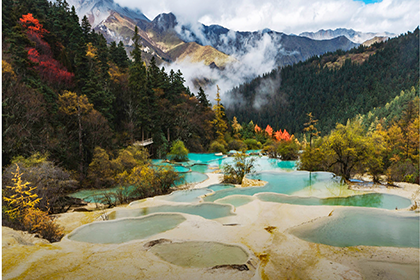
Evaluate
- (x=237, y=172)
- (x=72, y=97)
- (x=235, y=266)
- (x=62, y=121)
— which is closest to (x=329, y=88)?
(x=237, y=172)

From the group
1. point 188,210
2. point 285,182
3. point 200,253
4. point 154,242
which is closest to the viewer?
point 200,253

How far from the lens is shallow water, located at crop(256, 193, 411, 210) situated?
32.8 feet

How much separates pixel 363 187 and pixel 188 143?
24238 mm

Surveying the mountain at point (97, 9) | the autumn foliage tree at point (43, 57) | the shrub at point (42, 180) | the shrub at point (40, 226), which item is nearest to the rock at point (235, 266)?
the shrub at point (40, 226)

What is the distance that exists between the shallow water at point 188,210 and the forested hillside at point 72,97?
307 inches

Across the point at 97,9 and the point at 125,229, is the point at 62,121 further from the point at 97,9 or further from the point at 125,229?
the point at 97,9

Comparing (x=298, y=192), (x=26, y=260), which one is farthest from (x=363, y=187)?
(x=26, y=260)

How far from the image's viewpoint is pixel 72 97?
52.1 ft

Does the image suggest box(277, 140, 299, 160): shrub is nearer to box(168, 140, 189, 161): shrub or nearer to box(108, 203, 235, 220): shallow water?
box(168, 140, 189, 161): shrub

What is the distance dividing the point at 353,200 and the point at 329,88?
344ft

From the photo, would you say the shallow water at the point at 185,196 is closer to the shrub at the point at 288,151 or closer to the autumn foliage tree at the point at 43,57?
the autumn foliage tree at the point at 43,57

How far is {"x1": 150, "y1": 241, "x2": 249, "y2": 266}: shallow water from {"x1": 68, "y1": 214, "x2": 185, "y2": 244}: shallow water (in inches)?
61.1

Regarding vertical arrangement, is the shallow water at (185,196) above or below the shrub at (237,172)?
below

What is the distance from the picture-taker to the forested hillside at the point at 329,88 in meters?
Answer: 75.9
